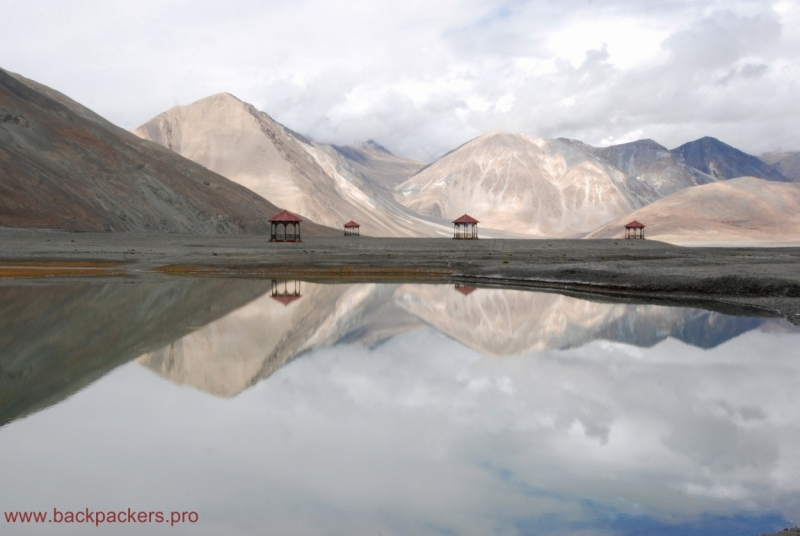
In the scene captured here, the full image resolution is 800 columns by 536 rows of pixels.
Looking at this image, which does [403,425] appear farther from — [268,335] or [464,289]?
[464,289]

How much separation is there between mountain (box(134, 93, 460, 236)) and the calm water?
122m

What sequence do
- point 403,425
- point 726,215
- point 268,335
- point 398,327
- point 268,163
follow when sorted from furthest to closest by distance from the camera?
1. point 268,163
2. point 726,215
3. point 398,327
4. point 268,335
5. point 403,425

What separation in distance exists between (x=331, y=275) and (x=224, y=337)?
1808 centimetres

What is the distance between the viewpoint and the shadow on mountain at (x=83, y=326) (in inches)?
437

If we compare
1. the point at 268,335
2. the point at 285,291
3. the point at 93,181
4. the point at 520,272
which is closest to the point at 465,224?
the point at 93,181

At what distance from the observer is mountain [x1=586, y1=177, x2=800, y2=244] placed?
127 meters

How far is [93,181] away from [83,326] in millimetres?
70561

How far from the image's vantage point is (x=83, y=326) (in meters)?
16.7

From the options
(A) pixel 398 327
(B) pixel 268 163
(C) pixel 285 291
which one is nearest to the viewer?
(A) pixel 398 327

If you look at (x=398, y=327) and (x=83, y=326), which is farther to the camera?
(x=398, y=327)

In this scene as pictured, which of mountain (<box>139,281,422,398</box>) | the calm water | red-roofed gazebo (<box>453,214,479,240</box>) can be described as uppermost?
red-roofed gazebo (<box>453,214,479,240</box>)

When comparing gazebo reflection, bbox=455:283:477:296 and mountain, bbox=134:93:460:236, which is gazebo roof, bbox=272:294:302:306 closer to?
gazebo reflection, bbox=455:283:477:296

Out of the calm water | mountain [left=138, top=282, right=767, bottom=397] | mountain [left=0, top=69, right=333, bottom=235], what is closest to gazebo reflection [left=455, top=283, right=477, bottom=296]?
mountain [left=138, top=282, right=767, bottom=397]

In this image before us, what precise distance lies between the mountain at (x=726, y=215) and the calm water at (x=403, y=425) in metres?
112
